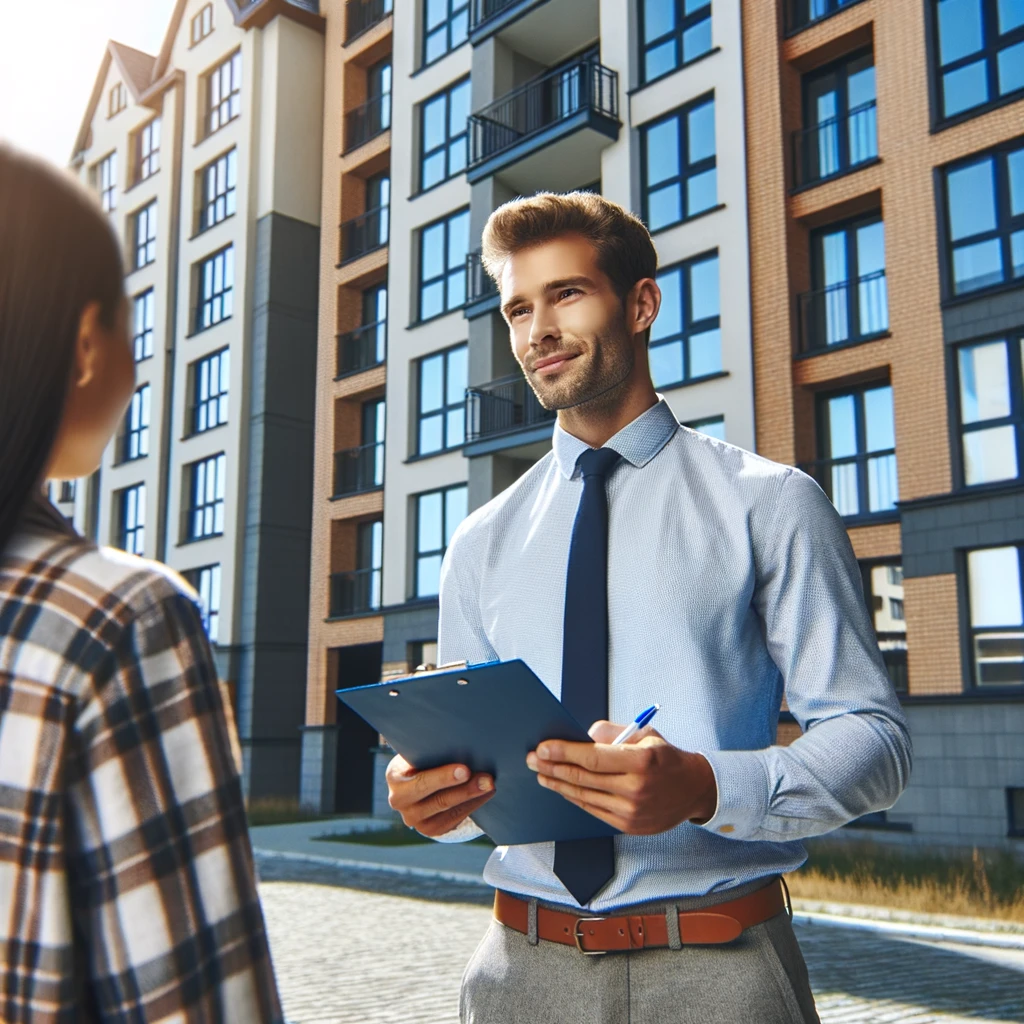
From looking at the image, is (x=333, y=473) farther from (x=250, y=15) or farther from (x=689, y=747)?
(x=689, y=747)

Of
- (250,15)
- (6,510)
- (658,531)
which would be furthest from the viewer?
(250,15)

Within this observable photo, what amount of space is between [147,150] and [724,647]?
4201cm

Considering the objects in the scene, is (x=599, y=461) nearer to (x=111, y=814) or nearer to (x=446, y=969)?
(x=111, y=814)

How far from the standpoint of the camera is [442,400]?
27938 millimetres

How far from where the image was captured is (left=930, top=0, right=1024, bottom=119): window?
18.2 m

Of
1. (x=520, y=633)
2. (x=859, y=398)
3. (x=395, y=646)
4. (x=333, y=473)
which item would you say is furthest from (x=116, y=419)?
(x=333, y=473)

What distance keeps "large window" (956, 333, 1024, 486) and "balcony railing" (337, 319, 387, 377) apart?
A: 52.8 feet

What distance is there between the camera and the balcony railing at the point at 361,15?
→ 32403mm

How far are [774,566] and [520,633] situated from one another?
1.92 feet

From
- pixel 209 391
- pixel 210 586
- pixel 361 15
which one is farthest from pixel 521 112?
pixel 210 586

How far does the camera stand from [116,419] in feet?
4.83

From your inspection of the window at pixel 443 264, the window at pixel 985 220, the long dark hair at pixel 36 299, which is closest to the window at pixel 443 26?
the window at pixel 443 264

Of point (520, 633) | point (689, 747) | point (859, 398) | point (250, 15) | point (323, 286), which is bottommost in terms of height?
point (689, 747)

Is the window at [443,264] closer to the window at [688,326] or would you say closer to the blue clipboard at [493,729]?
the window at [688,326]
